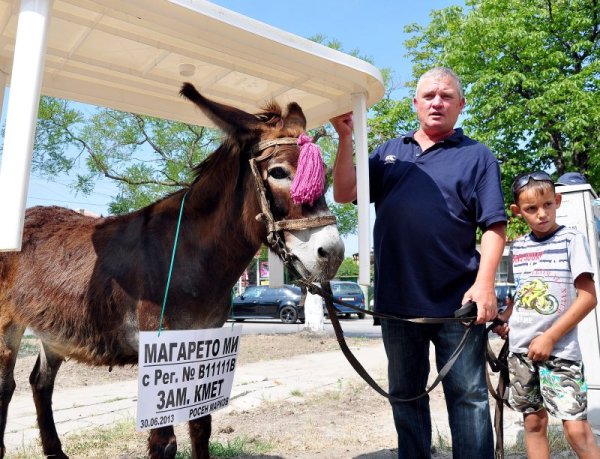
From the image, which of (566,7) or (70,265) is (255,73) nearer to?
(70,265)

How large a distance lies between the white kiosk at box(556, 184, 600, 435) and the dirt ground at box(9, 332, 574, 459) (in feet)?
4.07

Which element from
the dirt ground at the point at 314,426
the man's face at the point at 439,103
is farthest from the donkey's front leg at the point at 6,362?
the man's face at the point at 439,103

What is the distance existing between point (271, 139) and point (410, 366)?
4.75 ft

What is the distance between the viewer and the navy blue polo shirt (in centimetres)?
244

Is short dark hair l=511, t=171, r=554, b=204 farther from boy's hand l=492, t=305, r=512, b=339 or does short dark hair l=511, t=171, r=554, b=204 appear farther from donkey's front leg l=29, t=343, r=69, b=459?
donkey's front leg l=29, t=343, r=69, b=459

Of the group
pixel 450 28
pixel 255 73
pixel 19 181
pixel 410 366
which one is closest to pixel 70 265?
pixel 19 181

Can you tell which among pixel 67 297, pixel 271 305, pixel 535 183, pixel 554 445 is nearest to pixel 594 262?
pixel 554 445

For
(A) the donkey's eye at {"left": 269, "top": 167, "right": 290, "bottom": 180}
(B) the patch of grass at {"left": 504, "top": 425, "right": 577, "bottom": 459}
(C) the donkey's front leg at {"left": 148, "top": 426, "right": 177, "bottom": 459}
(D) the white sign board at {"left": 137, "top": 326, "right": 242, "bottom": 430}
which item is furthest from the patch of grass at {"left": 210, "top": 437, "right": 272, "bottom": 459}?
(A) the donkey's eye at {"left": 269, "top": 167, "right": 290, "bottom": 180}

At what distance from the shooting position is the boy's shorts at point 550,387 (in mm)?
2709

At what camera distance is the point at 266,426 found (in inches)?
191

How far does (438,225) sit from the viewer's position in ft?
8.03

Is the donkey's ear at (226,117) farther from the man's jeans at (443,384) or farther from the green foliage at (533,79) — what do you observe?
the green foliage at (533,79)

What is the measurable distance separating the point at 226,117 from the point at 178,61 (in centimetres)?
89

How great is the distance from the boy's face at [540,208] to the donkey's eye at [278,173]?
153 centimetres
